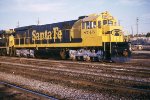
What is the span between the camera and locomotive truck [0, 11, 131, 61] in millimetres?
17641

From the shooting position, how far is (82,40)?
63.0ft

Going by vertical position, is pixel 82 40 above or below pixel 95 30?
below

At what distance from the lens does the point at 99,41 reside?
58.0ft

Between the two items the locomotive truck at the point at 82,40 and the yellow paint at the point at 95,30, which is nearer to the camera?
the locomotive truck at the point at 82,40

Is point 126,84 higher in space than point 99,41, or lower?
lower

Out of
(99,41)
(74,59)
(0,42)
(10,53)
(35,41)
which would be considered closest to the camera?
(99,41)

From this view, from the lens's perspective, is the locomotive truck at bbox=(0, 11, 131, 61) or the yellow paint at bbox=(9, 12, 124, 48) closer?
the locomotive truck at bbox=(0, 11, 131, 61)

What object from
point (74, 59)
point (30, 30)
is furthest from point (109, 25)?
point (30, 30)

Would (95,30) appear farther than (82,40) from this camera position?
No

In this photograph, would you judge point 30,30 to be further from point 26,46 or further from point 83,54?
point 83,54

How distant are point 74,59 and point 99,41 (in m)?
3.82

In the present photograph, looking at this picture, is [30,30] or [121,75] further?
[30,30]

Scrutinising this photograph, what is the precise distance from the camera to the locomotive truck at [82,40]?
57.9ft

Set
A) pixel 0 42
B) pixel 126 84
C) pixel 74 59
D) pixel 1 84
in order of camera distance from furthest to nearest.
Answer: pixel 0 42
pixel 74 59
pixel 1 84
pixel 126 84
